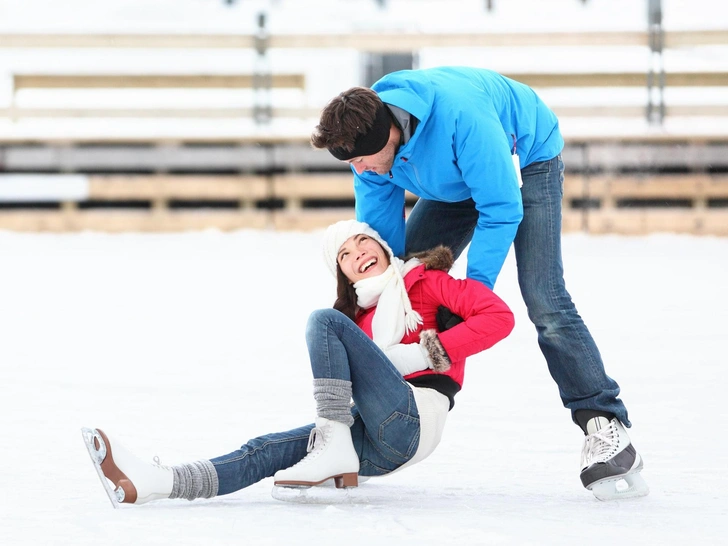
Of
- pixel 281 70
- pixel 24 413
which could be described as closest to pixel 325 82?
pixel 281 70

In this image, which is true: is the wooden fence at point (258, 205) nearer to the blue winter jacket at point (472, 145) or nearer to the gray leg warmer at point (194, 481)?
the blue winter jacket at point (472, 145)

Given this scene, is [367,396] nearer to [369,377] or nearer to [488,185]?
[369,377]

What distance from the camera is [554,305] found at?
2.26m

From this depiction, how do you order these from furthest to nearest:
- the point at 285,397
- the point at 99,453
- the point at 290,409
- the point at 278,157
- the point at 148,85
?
the point at 148,85 < the point at 278,157 < the point at 285,397 < the point at 290,409 < the point at 99,453

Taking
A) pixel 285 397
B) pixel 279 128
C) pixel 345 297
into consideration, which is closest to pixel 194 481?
pixel 345 297

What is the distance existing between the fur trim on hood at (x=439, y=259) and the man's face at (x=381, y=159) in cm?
20

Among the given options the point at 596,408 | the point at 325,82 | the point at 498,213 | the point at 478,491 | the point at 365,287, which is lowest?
the point at 478,491

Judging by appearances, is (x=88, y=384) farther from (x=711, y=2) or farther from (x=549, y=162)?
(x=711, y=2)

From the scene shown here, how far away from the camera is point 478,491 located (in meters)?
2.16

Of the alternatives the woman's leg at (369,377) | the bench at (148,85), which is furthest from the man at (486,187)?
the bench at (148,85)

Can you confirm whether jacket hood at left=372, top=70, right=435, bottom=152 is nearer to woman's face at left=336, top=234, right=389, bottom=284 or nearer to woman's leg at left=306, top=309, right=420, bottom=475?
woman's face at left=336, top=234, right=389, bottom=284

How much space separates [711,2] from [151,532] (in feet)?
45.1

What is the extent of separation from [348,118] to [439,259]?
1.26 feet

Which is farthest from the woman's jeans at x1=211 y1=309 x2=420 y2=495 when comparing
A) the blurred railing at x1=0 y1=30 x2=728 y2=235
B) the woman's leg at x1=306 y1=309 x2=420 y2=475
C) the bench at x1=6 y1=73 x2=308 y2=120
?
the bench at x1=6 y1=73 x2=308 y2=120
